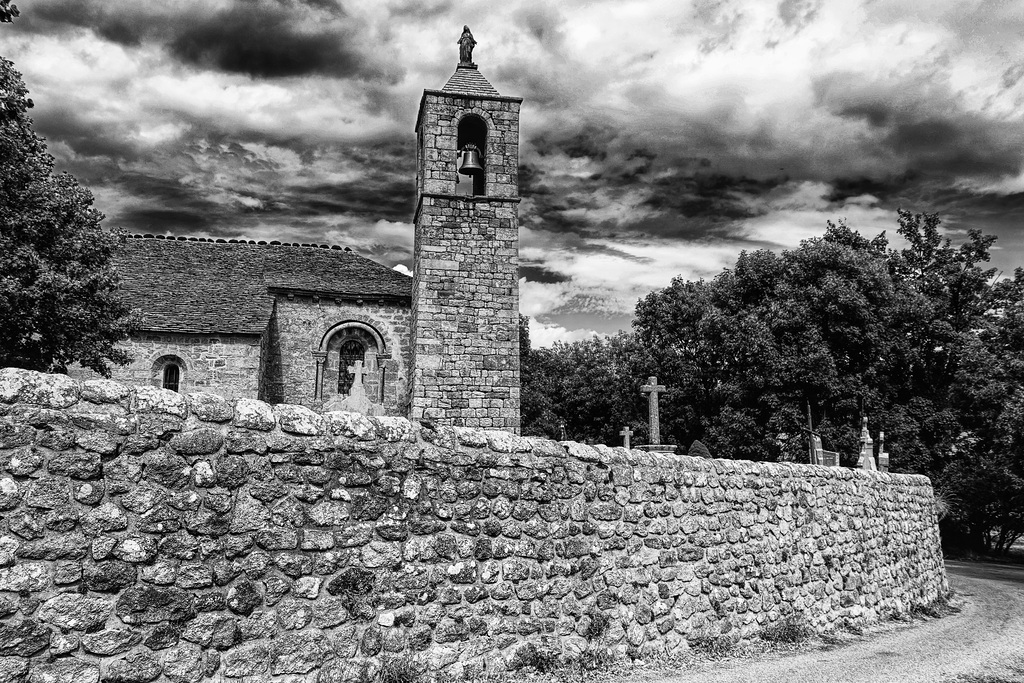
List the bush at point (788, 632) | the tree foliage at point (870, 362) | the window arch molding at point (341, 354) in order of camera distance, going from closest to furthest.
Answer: the bush at point (788, 632) → the window arch molding at point (341, 354) → the tree foliage at point (870, 362)

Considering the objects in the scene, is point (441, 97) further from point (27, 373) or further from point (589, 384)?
point (589, 384)

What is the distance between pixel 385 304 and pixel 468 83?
22.8 ft

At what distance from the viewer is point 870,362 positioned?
26.9m

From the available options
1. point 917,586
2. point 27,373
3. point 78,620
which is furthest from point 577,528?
point 917,586

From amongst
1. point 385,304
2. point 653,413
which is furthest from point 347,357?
point 653,413

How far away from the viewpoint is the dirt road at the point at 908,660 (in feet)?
21.1

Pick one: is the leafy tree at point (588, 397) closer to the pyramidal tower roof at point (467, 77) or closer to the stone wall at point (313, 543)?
the pyramidal tower roof at point (467, 77)

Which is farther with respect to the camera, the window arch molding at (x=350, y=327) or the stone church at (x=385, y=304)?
the window arch molding at (x=350, y=327)

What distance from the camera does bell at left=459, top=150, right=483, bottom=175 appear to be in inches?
714

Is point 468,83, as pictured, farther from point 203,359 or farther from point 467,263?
point 203,359

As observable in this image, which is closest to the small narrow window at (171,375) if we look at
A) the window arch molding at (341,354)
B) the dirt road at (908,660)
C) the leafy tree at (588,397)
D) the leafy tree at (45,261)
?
the window arch molding at (341,354)

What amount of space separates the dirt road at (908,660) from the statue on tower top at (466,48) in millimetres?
16434

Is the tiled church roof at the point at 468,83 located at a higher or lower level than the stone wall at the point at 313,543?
higher

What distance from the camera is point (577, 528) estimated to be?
6.19 metres
